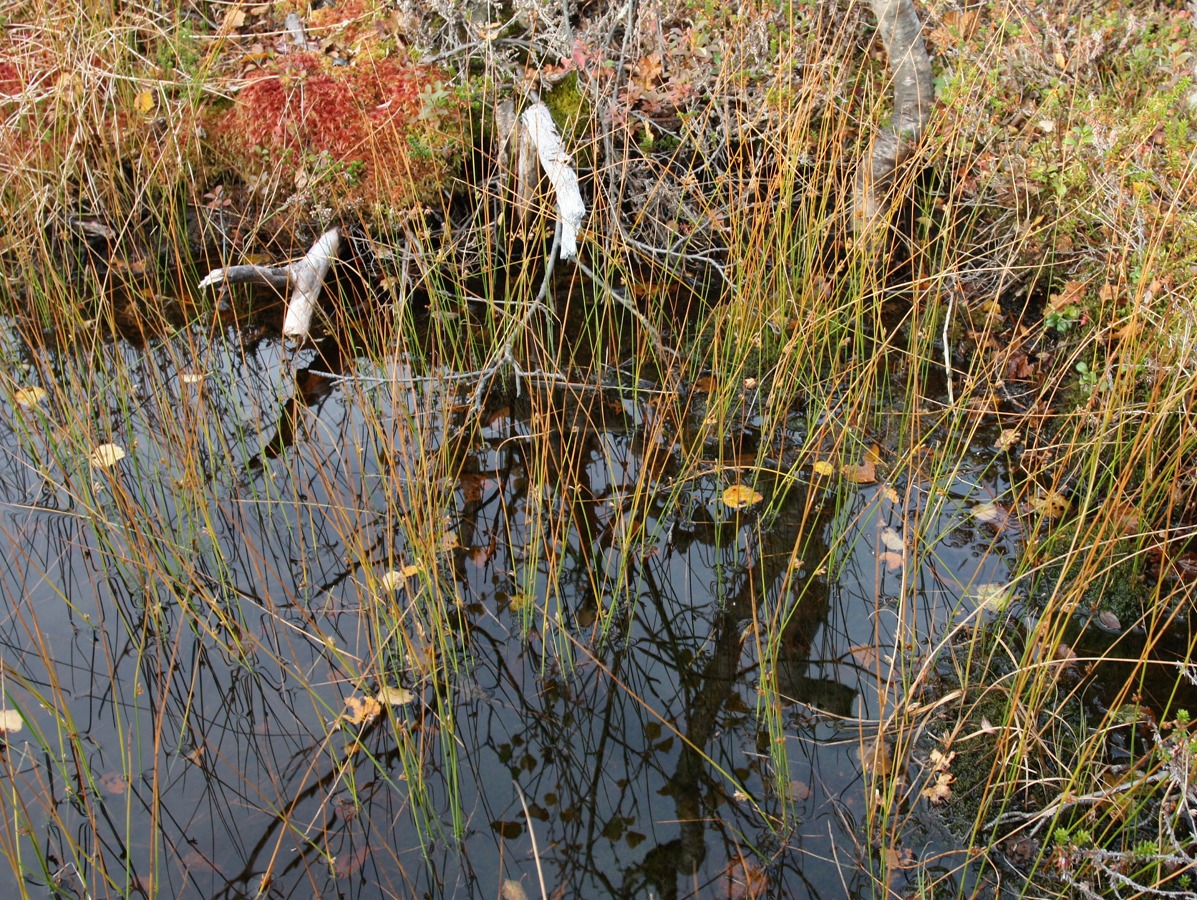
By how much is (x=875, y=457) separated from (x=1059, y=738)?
1121 millimetres

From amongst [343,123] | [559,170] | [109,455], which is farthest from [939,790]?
[343,123]

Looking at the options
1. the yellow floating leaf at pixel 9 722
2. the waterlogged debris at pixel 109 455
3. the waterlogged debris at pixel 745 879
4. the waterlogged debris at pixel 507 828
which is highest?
the waterlogged debris at pixel 109 455

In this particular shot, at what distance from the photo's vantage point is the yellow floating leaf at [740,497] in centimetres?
271

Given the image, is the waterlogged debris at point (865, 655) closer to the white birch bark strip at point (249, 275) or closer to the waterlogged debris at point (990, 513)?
the waterlogged debris at point (990, 513)

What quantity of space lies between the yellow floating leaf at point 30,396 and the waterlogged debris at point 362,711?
1350mm

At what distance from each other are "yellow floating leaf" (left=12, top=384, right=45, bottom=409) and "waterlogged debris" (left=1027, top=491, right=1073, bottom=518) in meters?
2.77

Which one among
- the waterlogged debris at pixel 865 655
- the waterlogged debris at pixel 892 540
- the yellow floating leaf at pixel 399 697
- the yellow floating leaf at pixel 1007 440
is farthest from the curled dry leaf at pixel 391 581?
the yellow floating leaf at pixel 1007 440

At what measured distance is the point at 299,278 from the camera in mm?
3467

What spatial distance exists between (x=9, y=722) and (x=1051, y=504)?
2.67 meters

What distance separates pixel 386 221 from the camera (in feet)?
12.0

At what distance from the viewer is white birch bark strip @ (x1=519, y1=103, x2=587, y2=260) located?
3.04m

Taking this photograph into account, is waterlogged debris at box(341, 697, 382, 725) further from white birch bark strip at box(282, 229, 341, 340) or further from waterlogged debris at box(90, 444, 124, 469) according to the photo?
white birch bark strip at box(282, 229, 341, 340)

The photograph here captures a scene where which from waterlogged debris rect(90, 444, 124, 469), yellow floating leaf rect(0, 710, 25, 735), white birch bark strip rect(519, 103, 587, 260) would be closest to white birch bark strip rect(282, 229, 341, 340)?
waterlogged debris rect(90, 444, 124, 469)

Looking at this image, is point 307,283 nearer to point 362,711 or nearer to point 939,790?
point 362,711
